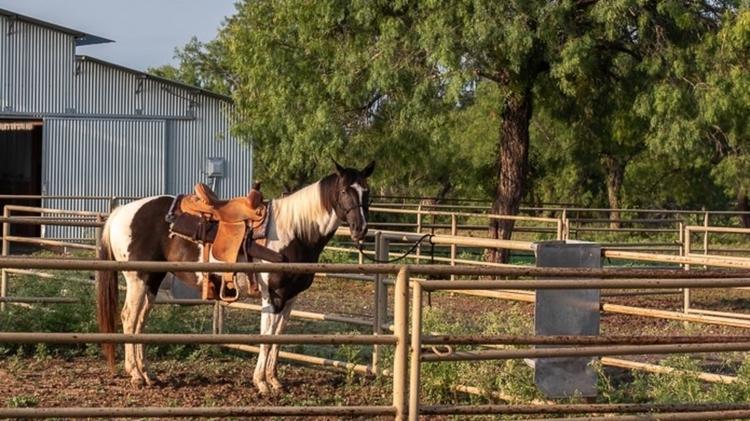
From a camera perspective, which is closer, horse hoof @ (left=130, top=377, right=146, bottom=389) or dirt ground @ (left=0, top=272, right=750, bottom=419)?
dirt ground @ (left=0, top=272, right=750, bottom=419)

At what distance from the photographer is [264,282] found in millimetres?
7926

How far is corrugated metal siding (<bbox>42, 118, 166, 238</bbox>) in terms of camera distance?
79.2 feet

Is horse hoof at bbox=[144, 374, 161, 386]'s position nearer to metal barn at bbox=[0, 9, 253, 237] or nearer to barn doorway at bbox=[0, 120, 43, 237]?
metal barn at bbox=[0, 9, 253, 237]

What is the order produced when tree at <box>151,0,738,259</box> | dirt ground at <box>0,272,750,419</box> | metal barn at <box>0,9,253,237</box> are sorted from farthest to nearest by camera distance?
metal barn at <box>0,9,253,237</box>
tree at <box>151,0,738,259</box>
dirt ground at <box>0,272,750,419</box>

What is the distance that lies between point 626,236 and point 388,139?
41.3 feet

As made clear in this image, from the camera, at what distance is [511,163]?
1800 centimetres

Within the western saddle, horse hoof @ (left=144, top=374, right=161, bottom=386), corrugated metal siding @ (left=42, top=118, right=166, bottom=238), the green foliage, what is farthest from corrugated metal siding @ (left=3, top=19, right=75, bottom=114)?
horse hoof @ (left=144, top=374, right=161, bottom=386)

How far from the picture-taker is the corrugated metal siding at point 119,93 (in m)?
24.4

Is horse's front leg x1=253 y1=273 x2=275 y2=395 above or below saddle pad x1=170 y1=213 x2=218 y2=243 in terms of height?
below

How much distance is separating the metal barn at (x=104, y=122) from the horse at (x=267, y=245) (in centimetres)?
1542

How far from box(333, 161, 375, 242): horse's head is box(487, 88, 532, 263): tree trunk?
964cm

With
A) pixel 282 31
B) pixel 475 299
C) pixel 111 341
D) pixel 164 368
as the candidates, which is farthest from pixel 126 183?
pixel 111 341

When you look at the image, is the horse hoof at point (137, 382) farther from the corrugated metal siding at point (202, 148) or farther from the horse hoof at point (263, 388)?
the corrugated metal siding at point (202, 148)

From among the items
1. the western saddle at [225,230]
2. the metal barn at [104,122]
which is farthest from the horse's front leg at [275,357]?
the metal barn at [104,122]
